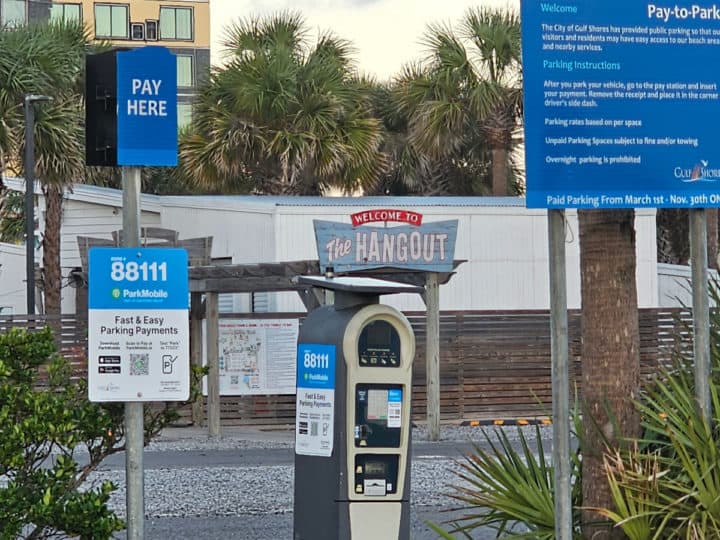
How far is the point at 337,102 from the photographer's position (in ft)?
102

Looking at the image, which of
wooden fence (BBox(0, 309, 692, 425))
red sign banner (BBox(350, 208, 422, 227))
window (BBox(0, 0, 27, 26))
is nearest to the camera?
red sign banner (BBox(350, 208, 422, 227))

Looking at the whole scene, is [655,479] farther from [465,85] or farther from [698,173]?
[465,85]

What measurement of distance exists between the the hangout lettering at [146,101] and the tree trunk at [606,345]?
2370mm

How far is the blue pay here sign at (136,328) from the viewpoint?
23.7 ft

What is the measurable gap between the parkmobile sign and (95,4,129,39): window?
56128 mm

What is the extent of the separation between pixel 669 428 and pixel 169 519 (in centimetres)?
585

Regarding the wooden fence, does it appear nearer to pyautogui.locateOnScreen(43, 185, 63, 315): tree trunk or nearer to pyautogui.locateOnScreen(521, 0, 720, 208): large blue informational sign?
pyautogui.locateOnScreen(43, 185, 63, 315): tree trunk

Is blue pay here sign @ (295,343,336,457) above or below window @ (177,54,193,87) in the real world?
below

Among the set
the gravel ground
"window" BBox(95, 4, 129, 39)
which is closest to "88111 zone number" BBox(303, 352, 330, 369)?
the gravel ground

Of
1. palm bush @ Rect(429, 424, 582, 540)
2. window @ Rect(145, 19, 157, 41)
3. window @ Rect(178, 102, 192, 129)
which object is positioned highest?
window @ Rect(145, 19, 157, 41)

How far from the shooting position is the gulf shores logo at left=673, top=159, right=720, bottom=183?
7.13 m

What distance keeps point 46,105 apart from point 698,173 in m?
21.8

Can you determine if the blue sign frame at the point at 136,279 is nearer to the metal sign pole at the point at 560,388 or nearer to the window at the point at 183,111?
the metal sign pole at the point at 560,388

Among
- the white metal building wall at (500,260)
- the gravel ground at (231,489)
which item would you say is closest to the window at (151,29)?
the white metal building wall at (500,260)
